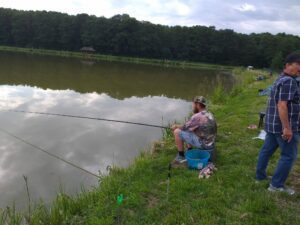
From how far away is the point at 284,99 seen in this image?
4637 millimetres

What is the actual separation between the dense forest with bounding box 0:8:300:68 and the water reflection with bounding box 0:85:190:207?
53.3 metres

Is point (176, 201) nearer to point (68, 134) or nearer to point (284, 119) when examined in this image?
point (284, 119)

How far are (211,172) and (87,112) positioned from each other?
28.4 feet

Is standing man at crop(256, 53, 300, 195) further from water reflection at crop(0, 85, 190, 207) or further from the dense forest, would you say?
the dense forest

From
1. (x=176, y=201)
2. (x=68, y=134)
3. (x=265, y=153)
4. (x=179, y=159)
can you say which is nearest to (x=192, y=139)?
(x=179, y=159)

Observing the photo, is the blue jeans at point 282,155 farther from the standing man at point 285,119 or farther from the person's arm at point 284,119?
the person's arm at point 284,119

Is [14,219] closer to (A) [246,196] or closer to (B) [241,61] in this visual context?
(A) [246,196]

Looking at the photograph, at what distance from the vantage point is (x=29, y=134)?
977 cm

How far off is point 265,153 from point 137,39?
65841 millimetres

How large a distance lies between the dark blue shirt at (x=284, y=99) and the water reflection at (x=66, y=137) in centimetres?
368

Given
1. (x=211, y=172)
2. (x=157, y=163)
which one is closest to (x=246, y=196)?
(x=211, y=172)

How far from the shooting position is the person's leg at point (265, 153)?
16.8 ft

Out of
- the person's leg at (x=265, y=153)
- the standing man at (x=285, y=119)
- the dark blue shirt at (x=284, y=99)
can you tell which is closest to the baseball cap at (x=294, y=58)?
the standing man at (x=285, y=119)

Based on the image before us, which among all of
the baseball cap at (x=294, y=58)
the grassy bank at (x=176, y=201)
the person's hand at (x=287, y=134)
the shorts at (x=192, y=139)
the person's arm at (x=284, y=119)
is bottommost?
the grassy bank at (x=176, y=201)
